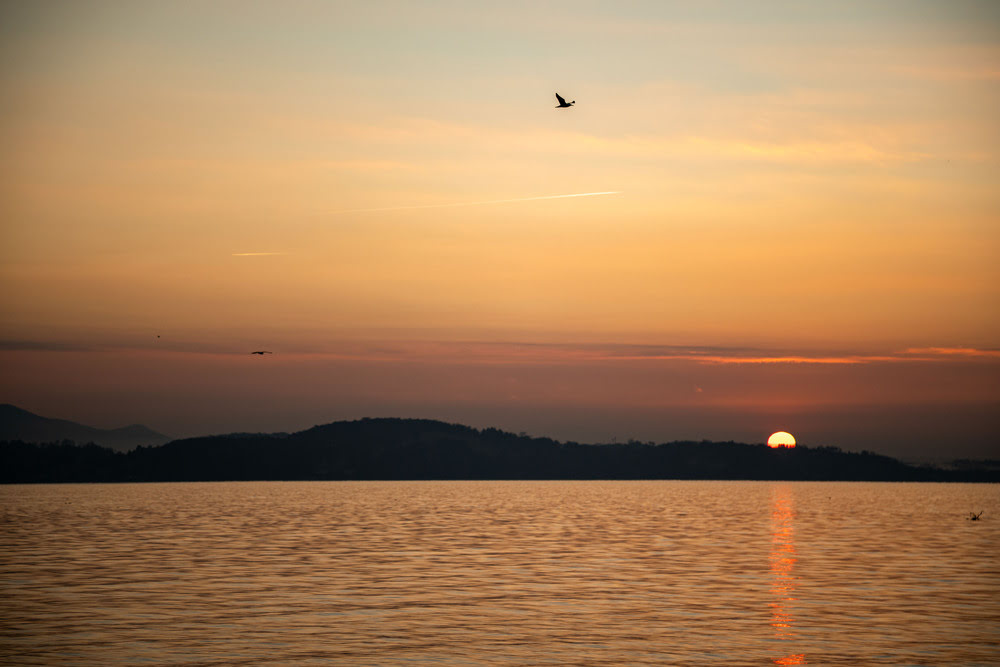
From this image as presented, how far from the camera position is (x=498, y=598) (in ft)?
177

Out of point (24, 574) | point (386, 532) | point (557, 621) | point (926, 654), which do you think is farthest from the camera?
point (386, 532)

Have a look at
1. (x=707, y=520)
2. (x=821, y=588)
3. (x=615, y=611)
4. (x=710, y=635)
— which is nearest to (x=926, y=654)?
(x=710, y=635)

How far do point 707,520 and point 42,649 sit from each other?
335 ft

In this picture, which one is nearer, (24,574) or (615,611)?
(615,611)

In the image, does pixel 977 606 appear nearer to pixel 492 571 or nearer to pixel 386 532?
pixel 492 571

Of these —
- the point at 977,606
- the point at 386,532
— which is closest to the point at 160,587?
the point at 977,606

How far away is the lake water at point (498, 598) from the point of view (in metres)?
40.3

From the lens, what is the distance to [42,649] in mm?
40344

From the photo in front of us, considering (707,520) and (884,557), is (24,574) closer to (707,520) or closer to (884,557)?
(884,557)

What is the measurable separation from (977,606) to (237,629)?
108ft

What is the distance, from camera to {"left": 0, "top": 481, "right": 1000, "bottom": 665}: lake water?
1586 inches

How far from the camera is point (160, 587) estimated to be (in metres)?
58.7

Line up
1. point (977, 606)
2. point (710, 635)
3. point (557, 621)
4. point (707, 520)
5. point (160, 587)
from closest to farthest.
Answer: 1. point (710, 635)
2. point (557, 621)
3. point (977, 606)
4. point (160, 587)
5. point (707, 520)

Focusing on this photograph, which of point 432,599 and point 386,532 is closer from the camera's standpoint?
point 432,599
